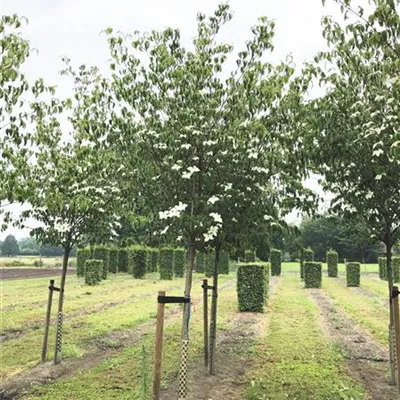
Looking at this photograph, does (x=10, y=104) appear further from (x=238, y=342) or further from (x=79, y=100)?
(x=238, y=342)

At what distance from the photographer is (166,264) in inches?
1160

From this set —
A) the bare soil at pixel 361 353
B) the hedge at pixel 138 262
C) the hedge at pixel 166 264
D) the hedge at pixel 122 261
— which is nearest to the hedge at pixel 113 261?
the hedge at pixel 122 261

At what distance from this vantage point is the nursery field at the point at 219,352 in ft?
23.3

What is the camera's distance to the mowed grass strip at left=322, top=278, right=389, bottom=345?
12.5 meters

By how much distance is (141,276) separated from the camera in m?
30.7

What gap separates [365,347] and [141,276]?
2198cm

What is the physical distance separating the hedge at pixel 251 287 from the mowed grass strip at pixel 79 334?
3049 millimetres

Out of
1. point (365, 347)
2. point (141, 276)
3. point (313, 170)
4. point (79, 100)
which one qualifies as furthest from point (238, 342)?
point (141, 276)

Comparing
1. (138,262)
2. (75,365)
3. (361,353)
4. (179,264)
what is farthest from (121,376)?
(179,264)

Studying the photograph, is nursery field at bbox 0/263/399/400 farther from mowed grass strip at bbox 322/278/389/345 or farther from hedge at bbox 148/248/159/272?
hedge at bbox 148/248/159/272

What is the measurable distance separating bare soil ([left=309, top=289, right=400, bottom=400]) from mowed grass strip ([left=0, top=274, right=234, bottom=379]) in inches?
230

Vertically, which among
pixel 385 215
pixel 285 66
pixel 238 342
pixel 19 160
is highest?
pixel 285 66

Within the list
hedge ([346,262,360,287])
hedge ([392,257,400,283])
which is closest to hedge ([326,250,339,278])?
hedge ([392,257,400,283])

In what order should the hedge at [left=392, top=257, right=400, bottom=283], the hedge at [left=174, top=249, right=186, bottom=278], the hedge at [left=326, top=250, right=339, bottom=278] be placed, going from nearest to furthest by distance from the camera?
the hedge at [left=392, top=257, right=400, bottom=283] → the hedge at [left=174, top=249, right=186, bottom=278] → the hedge at [left=326, top=250, right=339, bottom=278]
